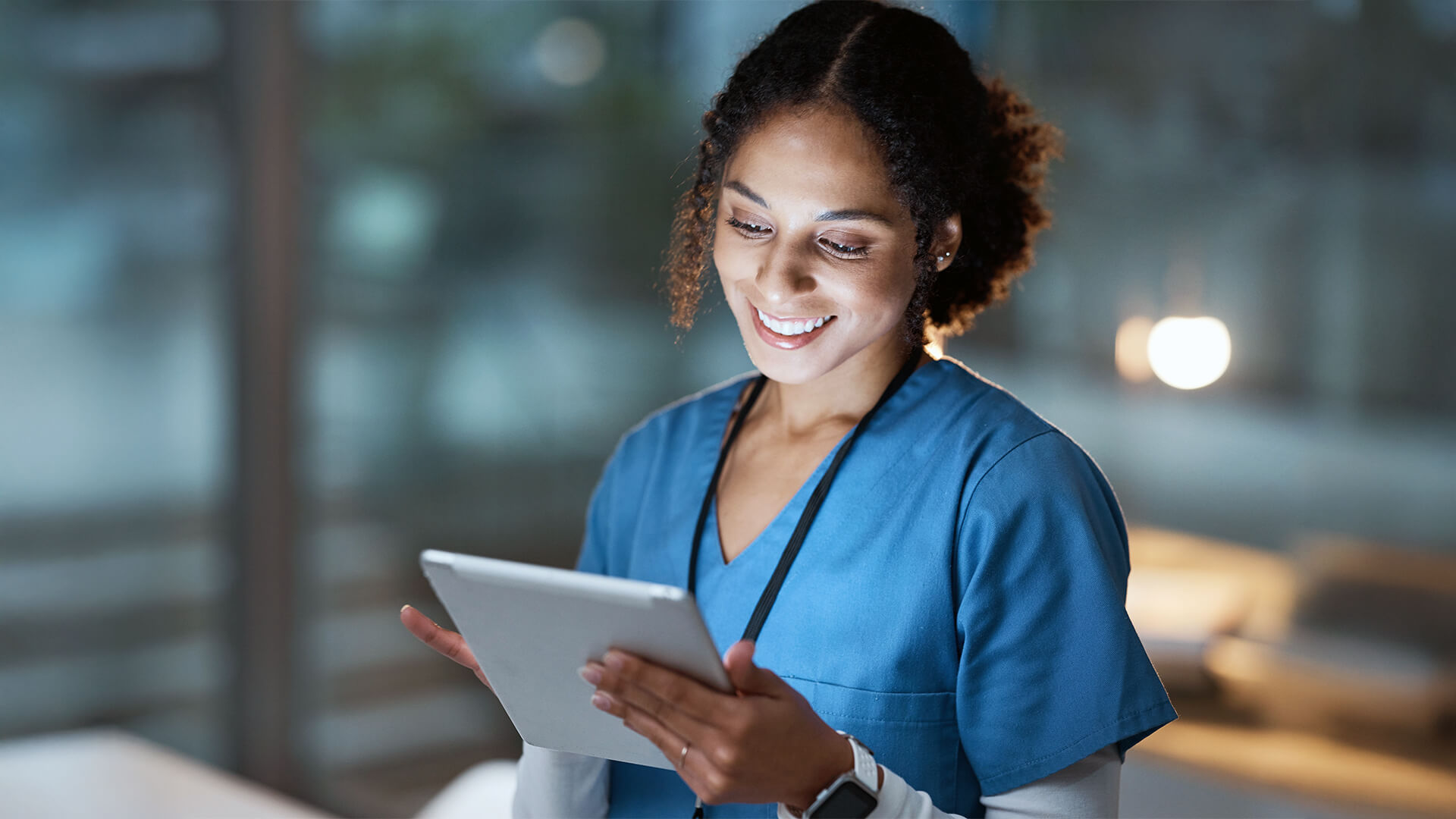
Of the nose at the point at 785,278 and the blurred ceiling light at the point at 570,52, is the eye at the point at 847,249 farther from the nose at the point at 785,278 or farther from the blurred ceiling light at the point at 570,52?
the blurred ceiling light at the point at 570,52

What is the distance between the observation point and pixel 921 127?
112 cm

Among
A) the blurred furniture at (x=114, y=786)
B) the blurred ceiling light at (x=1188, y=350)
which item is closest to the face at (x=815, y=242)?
the blurred ceiling light at (x=1188, y=350)

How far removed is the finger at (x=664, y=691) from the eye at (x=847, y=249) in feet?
1.43

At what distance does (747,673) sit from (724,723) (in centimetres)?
4

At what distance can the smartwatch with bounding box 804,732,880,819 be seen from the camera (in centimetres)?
92

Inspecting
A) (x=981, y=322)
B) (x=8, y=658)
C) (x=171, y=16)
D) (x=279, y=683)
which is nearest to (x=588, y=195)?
(x=981, y=322)

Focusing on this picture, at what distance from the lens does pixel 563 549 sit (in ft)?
9.36

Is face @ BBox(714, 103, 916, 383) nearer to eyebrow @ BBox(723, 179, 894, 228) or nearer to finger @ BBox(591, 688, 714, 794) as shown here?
eyebrow @ BBox(723, 179, 894, 228)

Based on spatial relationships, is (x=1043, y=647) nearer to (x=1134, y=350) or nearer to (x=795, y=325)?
(x=795, y=325)

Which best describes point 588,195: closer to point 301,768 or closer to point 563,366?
point 563,366

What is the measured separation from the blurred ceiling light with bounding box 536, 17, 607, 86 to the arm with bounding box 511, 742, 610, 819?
6.00ft

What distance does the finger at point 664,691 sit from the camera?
0.87 m

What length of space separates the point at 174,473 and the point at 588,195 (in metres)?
1.38

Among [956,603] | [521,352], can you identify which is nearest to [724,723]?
[956,603]
